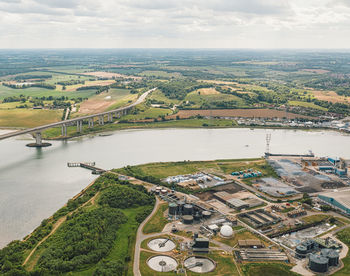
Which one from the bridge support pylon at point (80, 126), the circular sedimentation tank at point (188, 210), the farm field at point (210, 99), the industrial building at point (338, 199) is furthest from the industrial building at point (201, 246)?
the farm field at point (210, 99)

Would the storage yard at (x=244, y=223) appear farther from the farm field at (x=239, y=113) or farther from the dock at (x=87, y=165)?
the farm field at (x=239, y=113)

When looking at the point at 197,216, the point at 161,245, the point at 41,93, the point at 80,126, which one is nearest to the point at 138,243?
the point at 161,245

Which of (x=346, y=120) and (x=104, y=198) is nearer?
(x=104, y=198)

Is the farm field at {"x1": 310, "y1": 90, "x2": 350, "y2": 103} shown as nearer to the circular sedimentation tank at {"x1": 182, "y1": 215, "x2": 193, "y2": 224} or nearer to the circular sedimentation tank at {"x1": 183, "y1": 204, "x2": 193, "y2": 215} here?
the circular sedimentation tank at {"x1": 183, "y1": 204, "x2": 193, "y2": 215}

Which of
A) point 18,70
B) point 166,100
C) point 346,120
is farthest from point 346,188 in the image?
point 18,70

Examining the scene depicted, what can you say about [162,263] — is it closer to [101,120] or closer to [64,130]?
[64,130]

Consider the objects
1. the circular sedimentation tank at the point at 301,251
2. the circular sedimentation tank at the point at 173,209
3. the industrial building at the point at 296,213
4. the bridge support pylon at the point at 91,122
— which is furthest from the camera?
the bridge support pylon at the point at 91,122

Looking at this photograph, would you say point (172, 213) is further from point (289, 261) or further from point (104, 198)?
point (289, 261)
